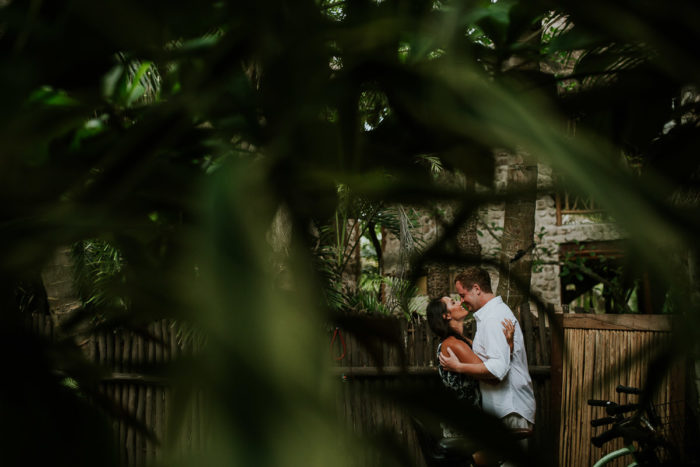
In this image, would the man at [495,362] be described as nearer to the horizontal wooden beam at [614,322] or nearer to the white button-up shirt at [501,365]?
the white button-up shirt at [501,365]

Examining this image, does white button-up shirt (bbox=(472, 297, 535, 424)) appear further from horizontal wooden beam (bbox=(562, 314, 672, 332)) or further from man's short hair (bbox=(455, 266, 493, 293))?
horizontal wooden beam (bbox=(562, 314, 672, 332))

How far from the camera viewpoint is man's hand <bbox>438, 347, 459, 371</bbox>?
2.12 m

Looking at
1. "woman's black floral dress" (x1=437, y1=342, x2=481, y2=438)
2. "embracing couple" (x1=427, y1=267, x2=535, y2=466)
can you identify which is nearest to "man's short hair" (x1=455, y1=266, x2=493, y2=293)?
"embracing couple" (x1=427, y1=267, x2=535, y2=466)

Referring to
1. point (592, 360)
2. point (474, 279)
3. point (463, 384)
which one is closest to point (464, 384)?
point (463, 384)

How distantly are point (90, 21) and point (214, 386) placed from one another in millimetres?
92

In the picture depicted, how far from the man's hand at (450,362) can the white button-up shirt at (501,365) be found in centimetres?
12

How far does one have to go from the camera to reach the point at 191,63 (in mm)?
180

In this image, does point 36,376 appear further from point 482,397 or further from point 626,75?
point 482,397

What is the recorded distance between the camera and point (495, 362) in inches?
80.7

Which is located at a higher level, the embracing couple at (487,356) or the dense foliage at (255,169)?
the dense foliage at (255,169)

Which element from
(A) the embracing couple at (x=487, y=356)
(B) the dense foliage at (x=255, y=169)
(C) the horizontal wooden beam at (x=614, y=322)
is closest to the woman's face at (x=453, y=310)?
(A) the embracing couple at (x=487, y=356)

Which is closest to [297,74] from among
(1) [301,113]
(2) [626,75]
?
(1) [301,113]

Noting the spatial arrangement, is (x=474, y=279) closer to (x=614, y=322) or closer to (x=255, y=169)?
(x=614, y=322)

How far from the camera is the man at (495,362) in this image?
2.05 meters
